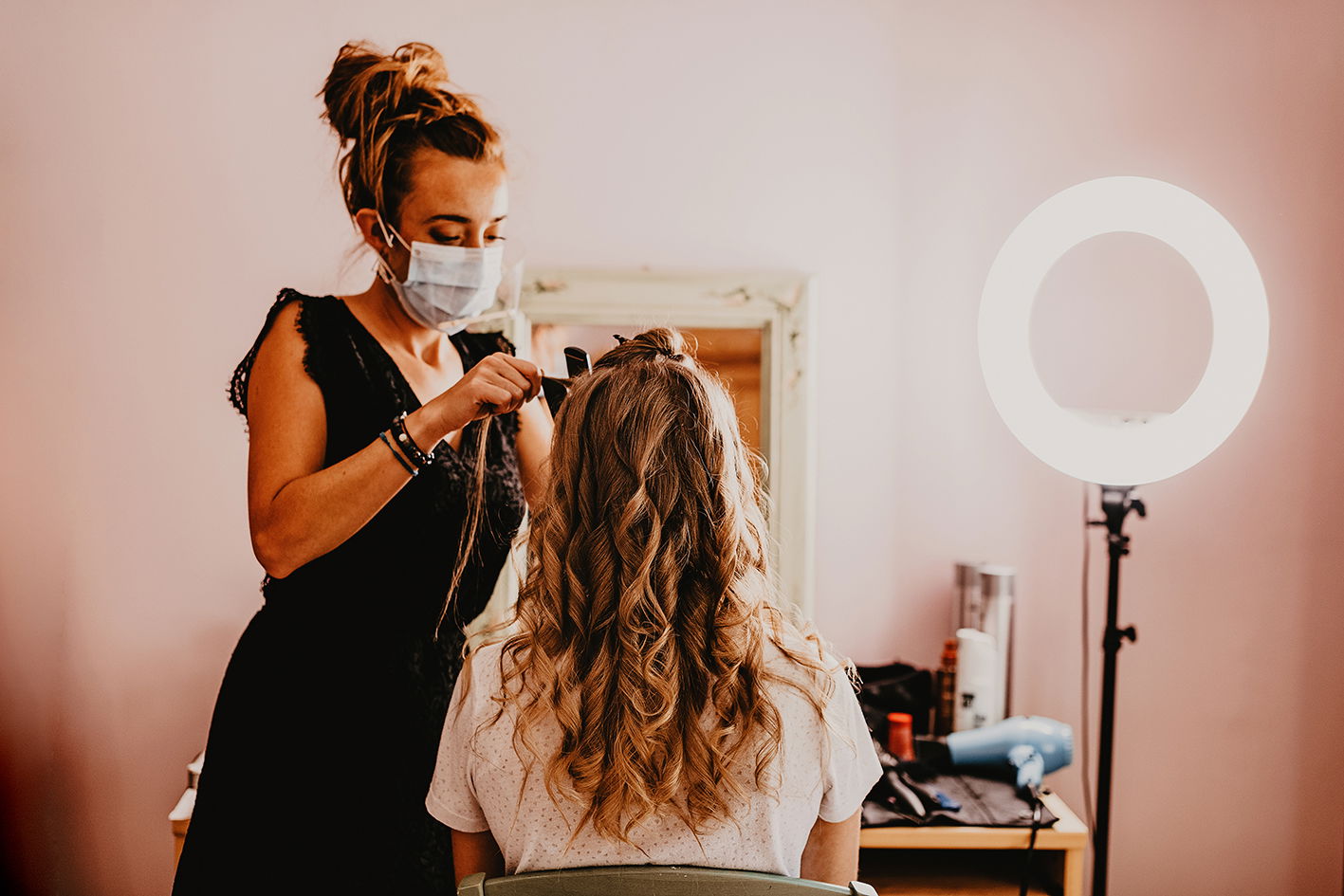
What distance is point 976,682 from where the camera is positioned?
1654 millimetres

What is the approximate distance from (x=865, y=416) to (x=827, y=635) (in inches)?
17.1

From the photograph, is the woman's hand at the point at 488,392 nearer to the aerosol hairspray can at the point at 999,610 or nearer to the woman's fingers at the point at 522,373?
the woman's fingers at the point at 522,373

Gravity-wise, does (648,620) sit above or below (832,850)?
above

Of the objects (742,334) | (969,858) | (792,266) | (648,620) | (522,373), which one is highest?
(792,266)

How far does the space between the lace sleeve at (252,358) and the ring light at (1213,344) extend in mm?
982

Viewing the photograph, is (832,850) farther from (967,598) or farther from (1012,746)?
(967,598)

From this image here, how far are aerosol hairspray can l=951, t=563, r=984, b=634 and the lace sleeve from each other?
1.21 m

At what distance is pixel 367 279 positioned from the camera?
1.77m

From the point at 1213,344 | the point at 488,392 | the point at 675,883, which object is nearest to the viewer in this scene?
the point at 675,883

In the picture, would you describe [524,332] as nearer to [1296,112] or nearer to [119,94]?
[119,94]

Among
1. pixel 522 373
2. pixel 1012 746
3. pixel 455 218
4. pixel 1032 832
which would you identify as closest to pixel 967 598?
pixel 1012 746

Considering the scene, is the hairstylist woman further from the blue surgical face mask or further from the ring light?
the ring light

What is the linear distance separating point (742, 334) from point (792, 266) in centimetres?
16

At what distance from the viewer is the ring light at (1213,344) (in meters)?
1.33
